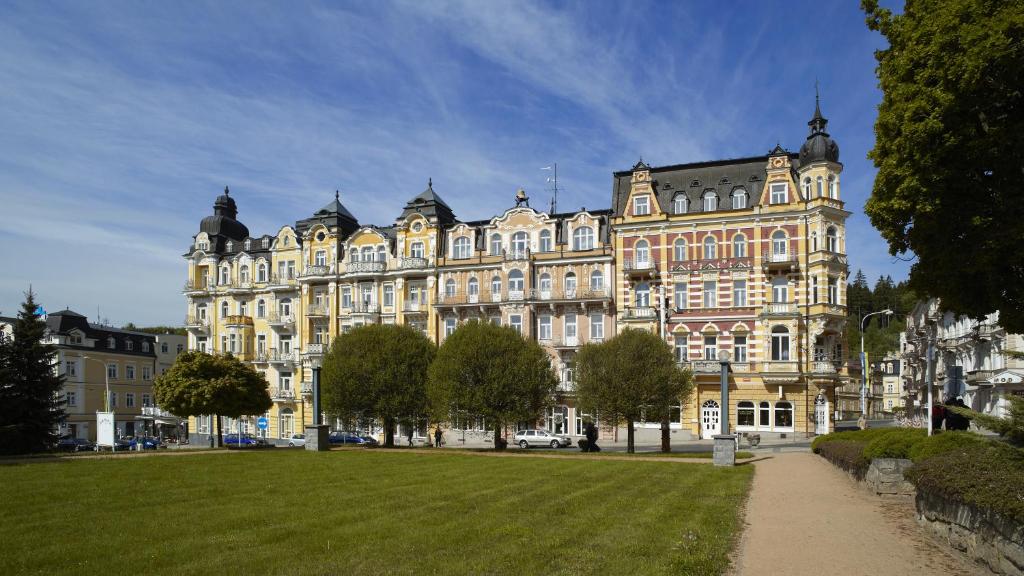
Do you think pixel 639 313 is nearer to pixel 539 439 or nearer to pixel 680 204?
pixel 680 204

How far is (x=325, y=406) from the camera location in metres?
43.2

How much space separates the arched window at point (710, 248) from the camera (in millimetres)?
53062

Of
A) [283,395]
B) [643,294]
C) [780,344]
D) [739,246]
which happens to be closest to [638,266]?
[643,294]

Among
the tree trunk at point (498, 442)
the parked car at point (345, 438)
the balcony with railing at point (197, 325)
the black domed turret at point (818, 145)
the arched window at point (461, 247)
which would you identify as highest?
the black domed turret at point (818, 145)

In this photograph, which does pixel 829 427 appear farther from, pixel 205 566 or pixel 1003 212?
pixel 205 566

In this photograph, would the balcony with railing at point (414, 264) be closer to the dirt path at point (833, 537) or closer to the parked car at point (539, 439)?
the parked car at point (539, 439)

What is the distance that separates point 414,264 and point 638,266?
19.4 metres

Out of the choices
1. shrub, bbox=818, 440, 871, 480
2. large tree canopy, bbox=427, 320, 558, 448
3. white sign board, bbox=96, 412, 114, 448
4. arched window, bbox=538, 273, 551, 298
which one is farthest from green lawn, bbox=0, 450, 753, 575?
arched window, bbox=538, 273, 551, 298

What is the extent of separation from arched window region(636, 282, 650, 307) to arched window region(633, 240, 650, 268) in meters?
1.76

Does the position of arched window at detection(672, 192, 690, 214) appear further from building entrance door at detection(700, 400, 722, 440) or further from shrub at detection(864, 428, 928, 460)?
shrub at detection(864, 428, 928, 460)

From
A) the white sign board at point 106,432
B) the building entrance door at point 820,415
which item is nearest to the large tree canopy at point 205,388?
the white sign board at point 106,432

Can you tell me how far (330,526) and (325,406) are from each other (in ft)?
97.6

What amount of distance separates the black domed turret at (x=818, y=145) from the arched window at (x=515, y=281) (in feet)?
74.3

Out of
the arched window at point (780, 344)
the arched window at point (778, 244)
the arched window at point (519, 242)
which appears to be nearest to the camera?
the arched window at point (780, 344)
